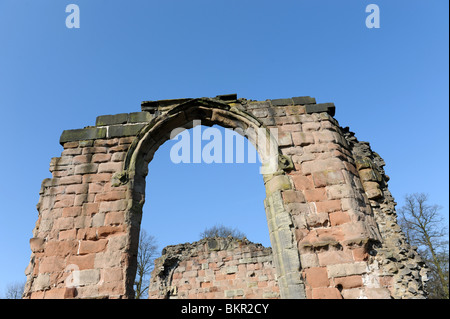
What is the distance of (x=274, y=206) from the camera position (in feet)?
16.6

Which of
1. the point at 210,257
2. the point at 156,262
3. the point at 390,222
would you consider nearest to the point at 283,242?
the point at 390,222

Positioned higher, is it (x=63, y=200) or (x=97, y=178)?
(x=97, y=178)

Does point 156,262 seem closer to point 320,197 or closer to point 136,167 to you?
point 136,167

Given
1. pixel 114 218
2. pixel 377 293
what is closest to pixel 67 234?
pixel 114 218

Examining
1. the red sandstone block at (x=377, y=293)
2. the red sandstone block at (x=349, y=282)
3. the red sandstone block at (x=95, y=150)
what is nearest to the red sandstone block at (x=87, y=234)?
the red sandstone block at (x=95, y=150)

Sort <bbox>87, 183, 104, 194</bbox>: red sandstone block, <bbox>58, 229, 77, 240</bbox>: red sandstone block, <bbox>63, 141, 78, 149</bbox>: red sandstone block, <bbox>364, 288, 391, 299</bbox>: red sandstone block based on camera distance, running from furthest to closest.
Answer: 1. <bbox>63, 141, 78, 149</bbox>: red sandstone block
2. <bbox>87, 183, 104, 194</bbox>: red sandstone block
3. <bbox>58, 229, 77, 240</bbox>: red sandstone block
4. <bbox>364, 288, 391, 299</bbox>: red sandstone block

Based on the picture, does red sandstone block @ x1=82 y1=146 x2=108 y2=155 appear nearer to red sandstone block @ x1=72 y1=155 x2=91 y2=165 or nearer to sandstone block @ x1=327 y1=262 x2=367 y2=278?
red sandstone block @ x1=72 y1=155 x2=91 y2=165

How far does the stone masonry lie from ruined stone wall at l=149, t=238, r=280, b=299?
244 inches

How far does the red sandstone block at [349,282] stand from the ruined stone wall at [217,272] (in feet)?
21.0

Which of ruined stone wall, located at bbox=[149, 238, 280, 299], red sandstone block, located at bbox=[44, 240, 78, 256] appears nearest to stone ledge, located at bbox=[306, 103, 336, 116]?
red sandstone block, located at bbox=[44, 240, 78, 256]

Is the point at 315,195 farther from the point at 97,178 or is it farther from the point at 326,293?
the point at 97,178

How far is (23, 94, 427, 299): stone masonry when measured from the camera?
4504mm

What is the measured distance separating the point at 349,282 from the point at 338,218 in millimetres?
958
